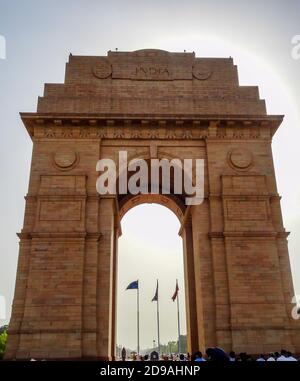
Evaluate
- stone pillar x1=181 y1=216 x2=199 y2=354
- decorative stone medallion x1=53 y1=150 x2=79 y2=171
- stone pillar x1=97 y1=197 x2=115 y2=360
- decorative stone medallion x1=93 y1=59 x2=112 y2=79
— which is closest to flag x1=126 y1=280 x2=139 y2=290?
stone pillar x1=181 y1=216 x2=199 y2=354

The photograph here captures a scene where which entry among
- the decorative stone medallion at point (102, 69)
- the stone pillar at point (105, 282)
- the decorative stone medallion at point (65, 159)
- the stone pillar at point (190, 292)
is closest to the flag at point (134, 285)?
the stone pillar at point (190, 292)

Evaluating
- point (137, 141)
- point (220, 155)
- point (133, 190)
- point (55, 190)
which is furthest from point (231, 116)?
point (55, 190)

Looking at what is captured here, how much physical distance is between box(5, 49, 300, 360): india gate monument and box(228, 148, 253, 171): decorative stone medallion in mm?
65

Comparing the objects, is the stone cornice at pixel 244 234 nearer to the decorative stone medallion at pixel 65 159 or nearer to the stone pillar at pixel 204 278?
the stone pillar at pixel 204 278

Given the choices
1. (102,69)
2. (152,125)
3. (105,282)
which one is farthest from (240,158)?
Result: (102,69)

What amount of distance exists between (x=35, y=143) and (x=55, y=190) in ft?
9.99

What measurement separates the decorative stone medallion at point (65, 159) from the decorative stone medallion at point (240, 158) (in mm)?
8320

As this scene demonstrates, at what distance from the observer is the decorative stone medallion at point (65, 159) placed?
21344mm

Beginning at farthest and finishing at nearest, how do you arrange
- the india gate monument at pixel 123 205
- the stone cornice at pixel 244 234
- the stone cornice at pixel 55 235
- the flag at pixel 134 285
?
1. the flag at pixel 134 285
2. the stone cornice at pixel 244 234
3. the stone cornice at pixel 55 235
4. the india gate monument at pixel 123 205

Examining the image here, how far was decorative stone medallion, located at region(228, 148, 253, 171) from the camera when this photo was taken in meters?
21.7

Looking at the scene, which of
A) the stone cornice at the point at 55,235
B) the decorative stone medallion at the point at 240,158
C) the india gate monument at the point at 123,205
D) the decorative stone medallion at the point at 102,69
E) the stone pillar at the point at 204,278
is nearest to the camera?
the india gate monument at the point at 123,205

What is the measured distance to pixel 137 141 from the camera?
22.2 meters
